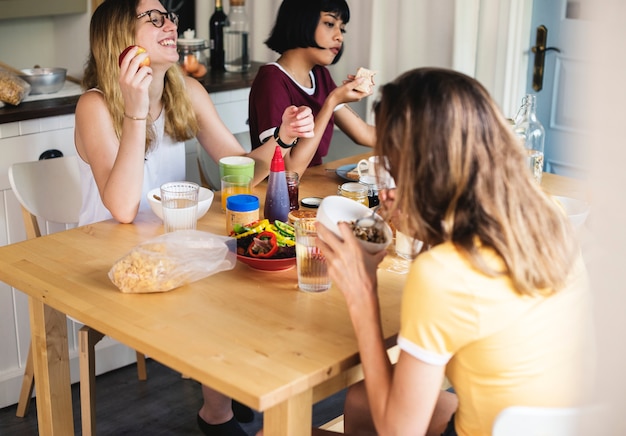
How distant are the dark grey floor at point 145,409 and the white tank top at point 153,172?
623mm

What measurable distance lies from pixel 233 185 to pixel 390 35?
1.44 m

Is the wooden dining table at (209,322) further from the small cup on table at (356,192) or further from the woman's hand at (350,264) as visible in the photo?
the small cup on table at (356,192)

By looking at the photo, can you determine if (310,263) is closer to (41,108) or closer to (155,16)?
(155,16)

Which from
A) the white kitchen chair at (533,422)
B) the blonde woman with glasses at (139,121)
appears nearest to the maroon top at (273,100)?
the blonde woman with glasses at (139,121)

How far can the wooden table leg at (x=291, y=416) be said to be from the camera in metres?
1.25

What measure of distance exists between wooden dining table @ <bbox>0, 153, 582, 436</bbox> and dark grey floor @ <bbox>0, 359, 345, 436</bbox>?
23.5 inches

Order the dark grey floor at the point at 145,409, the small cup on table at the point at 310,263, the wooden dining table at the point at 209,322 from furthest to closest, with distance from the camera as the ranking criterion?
the dark grey floor at the point at 145,409 < the small cup on table at the point at 310,263 < the wooden dining table at the point at 209,322

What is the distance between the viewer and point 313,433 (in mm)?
1521

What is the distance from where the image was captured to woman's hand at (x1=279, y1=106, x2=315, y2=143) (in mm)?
2105

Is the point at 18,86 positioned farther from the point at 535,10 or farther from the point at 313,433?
the point at 535,10

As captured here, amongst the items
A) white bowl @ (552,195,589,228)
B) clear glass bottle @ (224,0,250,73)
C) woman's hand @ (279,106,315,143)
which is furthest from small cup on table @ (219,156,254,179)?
clear glass bottle @ (224,0,250,73)

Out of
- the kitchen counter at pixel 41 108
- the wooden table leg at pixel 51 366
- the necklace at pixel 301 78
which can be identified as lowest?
the wooden table leg at pixel 51 366

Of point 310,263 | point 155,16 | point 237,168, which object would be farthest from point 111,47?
point 310,263

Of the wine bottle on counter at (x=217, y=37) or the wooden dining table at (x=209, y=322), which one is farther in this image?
the wine bottle on counter at (x=217, y=37)
